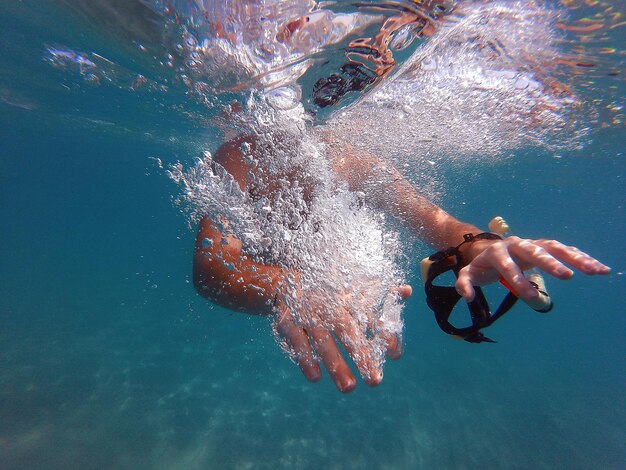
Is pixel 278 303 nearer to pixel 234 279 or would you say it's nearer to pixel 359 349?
pixel 234 279

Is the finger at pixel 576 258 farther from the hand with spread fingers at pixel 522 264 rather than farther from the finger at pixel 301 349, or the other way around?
the finger at pixel 301 349

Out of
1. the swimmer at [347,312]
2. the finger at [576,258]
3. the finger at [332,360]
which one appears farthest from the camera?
the finger at [332,360]

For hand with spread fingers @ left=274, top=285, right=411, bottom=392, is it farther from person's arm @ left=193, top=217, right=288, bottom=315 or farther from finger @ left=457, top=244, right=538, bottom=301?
finger @ left=457, top=244, right=538, bottom=301

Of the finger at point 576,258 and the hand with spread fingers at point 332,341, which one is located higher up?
the finger at point 576,258

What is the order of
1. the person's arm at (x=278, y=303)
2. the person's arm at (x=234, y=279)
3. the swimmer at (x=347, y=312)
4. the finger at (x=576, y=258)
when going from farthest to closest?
the person's arm at (x=234, y=279)
the person's arm at (x=278, y=303)
the swimmer at (x=347, y=312)
the finger at (x=576, y=258)

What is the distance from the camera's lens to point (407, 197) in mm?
3809

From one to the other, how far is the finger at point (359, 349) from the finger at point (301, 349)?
27 centimetres

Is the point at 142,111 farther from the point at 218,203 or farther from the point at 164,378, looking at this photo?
the point at 218,203

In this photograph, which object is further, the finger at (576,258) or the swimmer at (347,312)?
the swimmer at (347,312)

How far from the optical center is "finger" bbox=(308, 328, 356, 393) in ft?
7.36

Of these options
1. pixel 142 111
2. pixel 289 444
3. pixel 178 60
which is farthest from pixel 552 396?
pixel 142 111

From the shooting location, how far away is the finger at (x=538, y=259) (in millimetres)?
1381

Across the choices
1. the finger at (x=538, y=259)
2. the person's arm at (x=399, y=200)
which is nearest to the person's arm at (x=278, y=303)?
the person's arm at (x=399, y=200)

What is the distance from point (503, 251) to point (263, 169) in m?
4.43
